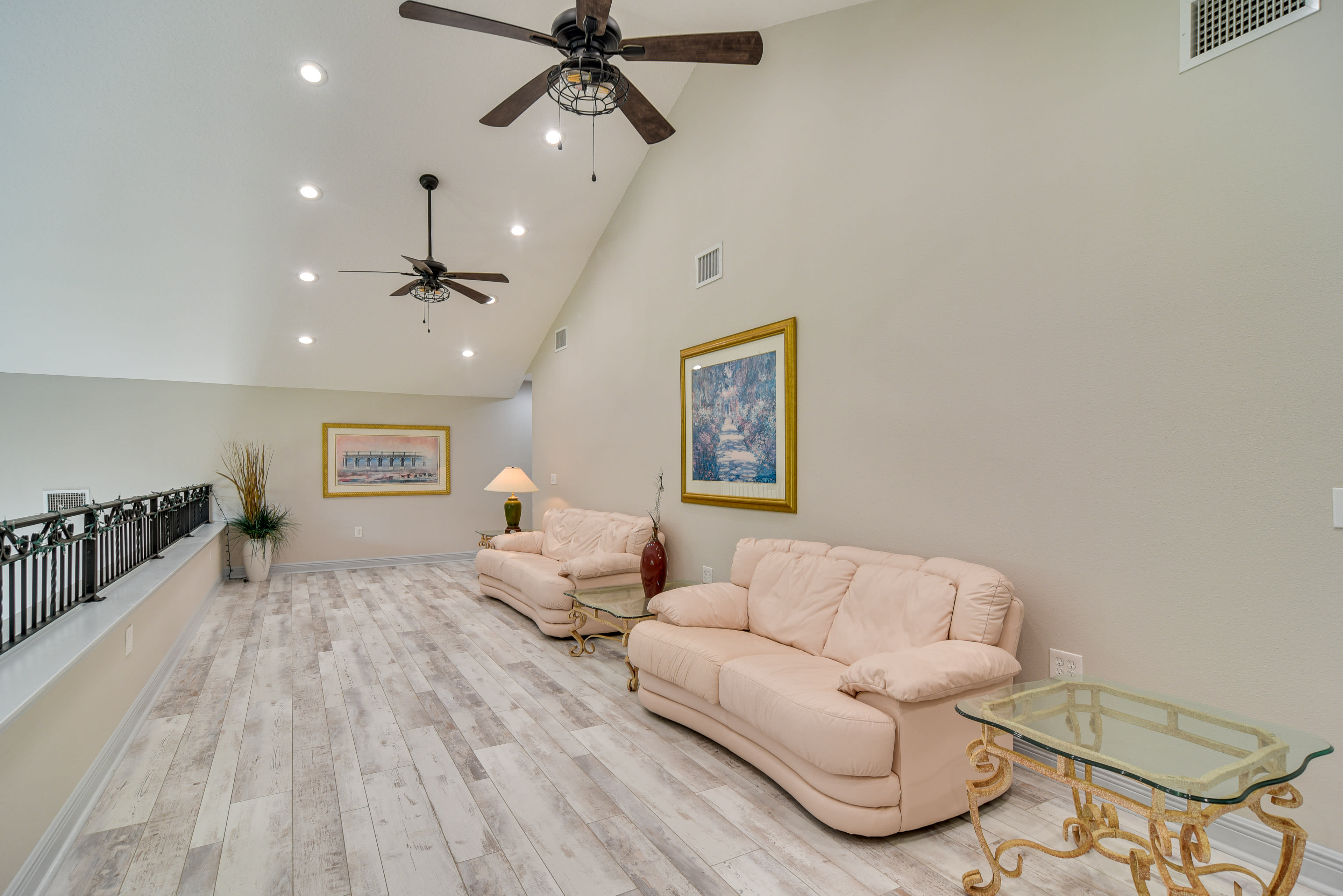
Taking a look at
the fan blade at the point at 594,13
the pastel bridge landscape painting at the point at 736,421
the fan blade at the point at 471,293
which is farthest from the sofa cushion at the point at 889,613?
the fan blade at the point at 471,293

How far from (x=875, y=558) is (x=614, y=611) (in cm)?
153

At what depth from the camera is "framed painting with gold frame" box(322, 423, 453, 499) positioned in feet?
25.7

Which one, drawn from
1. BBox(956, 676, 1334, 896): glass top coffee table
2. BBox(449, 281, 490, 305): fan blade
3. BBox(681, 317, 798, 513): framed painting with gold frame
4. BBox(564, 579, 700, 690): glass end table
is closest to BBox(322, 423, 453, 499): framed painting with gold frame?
BBox(449, 281, 490, 305): fan blade

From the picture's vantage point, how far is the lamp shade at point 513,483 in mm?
7035

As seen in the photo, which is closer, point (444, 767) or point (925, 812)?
point (925, 812)

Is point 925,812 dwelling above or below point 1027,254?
below

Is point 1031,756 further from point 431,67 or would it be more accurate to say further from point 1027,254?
point 431,67

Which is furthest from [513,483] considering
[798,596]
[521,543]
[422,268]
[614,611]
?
[798,596]

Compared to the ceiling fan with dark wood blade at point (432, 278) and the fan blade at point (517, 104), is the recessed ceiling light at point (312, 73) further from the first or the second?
the fan blade at point (517, 104)

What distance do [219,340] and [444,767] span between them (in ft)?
18.7

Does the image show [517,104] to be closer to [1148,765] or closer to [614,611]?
[614,611]

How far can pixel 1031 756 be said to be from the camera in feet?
8.77

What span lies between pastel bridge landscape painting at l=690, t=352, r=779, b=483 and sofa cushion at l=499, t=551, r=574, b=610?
1.27m

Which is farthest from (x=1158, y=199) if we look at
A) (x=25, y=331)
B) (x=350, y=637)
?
(x=25, y=331)
